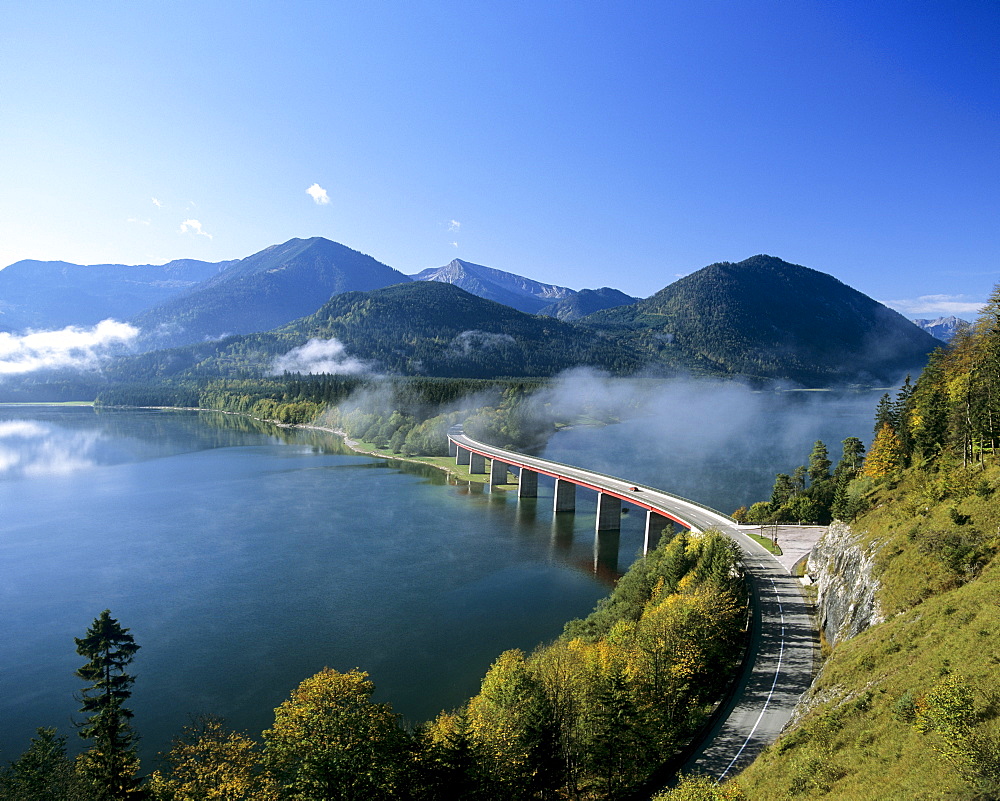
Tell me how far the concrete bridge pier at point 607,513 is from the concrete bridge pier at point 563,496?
8.99 metres

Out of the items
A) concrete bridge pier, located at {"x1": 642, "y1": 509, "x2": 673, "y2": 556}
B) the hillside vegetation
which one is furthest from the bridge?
the hillside vegetation

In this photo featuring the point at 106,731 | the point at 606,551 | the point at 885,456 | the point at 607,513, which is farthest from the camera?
the point at 607,513

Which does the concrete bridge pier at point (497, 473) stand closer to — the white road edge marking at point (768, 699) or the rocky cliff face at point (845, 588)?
the white road edge marking at point (768, 699)

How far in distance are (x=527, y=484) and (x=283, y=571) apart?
37.5 m

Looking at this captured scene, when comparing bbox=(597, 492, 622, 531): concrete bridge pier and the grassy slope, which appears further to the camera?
bbox=(597, 492, 622, 531): concrete bridge pier

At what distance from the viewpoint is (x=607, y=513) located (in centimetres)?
6419

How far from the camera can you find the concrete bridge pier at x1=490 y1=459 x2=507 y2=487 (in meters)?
88.9

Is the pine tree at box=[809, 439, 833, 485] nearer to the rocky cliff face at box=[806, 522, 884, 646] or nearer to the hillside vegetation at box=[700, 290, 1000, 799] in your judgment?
the hillside vegetation at box=[700, 290, 1000, 799]

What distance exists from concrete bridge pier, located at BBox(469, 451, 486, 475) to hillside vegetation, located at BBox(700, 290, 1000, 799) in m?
64.4

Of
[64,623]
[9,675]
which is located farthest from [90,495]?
[9,675]

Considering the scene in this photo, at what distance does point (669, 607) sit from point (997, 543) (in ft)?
44.9

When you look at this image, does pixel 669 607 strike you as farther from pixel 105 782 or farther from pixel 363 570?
pixel 363 570

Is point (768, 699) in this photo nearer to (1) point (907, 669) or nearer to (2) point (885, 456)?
(1) point (907, 669)

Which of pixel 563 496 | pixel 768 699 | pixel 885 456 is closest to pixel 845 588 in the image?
pixel 768 699
